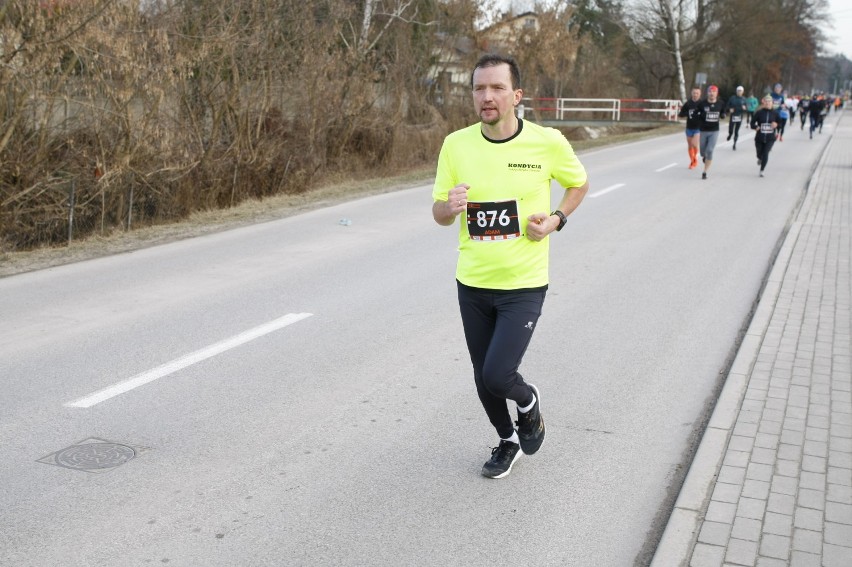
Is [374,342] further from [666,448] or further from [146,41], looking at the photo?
[146,41]

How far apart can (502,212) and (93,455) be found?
8.34ft

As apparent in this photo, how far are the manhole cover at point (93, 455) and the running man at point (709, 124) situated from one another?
16.5 metres

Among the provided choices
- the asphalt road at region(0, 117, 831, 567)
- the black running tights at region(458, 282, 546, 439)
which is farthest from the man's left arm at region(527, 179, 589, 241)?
the asphalt road at region(0, 117, 831, 567)

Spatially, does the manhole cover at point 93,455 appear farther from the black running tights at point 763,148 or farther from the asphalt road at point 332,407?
the black running tights at point 763,148

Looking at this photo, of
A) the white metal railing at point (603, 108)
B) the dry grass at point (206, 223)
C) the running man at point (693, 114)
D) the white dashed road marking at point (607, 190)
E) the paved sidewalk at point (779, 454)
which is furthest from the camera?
the white metal railing at point (603, 108)

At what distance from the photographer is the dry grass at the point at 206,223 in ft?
33.8

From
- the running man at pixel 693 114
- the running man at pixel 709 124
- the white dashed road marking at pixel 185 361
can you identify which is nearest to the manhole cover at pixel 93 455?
the white dashed road marking at pixel 185 361

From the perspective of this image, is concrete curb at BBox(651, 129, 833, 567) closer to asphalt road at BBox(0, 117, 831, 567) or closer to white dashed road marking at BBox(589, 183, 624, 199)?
asphalt road at BBox(0, 117, 831, 567)

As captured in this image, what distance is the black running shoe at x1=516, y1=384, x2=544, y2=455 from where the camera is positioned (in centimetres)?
452

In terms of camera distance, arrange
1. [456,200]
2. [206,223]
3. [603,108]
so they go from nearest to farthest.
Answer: [456,200]
[206,223]
[603,108]

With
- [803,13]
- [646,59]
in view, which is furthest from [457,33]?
[803,13]

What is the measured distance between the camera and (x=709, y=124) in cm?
1942

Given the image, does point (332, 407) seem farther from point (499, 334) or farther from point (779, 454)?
point (779, 454)

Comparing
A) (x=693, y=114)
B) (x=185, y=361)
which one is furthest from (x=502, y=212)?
(x=693, y=114)
